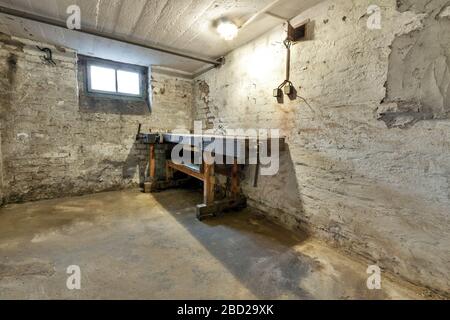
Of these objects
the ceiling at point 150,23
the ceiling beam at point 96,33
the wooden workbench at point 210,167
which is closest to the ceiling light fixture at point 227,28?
the ceiling at point 150,23

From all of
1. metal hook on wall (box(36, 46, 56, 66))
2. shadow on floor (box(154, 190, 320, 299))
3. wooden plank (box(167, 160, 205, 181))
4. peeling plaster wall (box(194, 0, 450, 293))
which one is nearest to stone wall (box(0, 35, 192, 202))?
metal hook on wall (box(36, 46, 56, 66))

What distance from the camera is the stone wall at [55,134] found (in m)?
3.10

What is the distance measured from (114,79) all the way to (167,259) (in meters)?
3.46

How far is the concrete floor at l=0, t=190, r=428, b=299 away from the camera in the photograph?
5.02 ft

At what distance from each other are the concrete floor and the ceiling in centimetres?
234

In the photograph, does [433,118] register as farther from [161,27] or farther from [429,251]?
[161,27]

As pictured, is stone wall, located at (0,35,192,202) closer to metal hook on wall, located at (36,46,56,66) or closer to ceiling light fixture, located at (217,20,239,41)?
metal hook on wall, located at (36,46,56,66)

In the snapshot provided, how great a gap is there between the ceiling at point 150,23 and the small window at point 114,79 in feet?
1.07

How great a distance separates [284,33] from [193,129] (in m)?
2.70

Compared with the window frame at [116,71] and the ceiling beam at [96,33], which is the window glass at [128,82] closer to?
the window frame at [116,71]

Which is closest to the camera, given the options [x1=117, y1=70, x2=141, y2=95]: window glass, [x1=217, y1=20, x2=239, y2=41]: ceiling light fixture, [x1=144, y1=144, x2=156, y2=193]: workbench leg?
[x1=217, y1=20, x2=239, y2=41]: ceiling light fixture

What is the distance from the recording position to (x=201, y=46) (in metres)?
3.19

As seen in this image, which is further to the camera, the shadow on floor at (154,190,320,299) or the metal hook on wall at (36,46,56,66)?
the metal hook on wall at (36,46,56,66)

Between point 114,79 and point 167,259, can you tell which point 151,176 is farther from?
point 167,259
